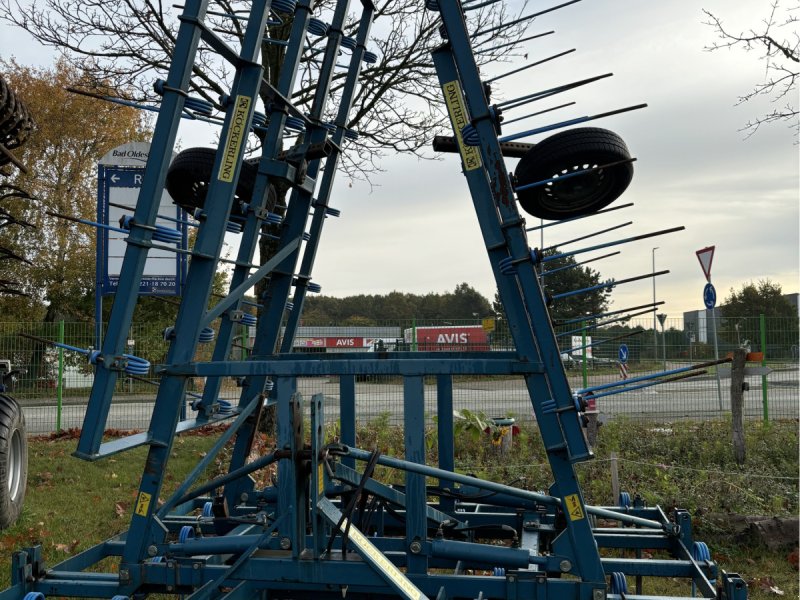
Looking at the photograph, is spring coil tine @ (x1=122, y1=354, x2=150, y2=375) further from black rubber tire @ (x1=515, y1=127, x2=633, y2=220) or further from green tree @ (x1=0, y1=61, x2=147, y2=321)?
green tree @ (x1=0, y1=61, x2=147, y2=321)

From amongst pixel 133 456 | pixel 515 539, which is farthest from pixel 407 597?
pixel 133 456

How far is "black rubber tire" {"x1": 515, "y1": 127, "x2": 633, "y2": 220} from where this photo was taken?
12.1 feet

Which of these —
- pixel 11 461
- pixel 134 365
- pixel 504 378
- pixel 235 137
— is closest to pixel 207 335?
pixel 134 365

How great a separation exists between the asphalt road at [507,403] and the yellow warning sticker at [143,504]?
913 centimetres

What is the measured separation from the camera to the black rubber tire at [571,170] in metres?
3.67

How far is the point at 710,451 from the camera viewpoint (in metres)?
9.02

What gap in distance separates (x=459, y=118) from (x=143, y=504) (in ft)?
7.95

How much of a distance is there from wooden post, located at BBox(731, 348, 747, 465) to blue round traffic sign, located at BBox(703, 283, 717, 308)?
2.81 m

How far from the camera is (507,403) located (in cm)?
1405

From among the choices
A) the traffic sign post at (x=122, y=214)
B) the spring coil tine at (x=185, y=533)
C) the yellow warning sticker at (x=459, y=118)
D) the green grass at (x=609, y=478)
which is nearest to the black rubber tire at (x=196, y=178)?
the yellow warning sticker at (x=459, y=118)

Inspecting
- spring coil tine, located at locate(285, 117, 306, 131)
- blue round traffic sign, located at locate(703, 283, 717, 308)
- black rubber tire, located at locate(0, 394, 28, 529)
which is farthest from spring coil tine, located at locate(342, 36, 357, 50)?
blue round traffic sign, located at locate(703, 283, 717, 308)

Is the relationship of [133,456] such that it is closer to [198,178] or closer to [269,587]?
[198,178]

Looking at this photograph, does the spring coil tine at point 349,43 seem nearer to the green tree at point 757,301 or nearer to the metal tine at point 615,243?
the metal tine at point 615,243

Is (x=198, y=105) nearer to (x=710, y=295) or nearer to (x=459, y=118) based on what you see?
(x=459, y=118)
